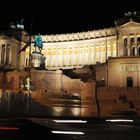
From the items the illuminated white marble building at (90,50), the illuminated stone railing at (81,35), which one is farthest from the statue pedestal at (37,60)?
the illuminated stone railing at (81,35)

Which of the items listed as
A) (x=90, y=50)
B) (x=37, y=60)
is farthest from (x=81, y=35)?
(x=37, y=60)

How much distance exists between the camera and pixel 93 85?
51438 millimetres

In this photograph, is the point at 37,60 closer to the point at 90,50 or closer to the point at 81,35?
the point at 90,50

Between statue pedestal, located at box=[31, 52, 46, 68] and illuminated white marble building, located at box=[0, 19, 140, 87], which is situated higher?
illuminated white marble building, located at box=[0, 19, 140, 87]

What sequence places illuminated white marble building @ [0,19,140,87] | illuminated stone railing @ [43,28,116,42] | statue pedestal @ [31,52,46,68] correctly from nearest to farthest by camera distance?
illuminated white marble building @ [0,19,140,87], statue pedestal @ [31,52,46,68], illuminated stone railing @ [43,28,116,42]

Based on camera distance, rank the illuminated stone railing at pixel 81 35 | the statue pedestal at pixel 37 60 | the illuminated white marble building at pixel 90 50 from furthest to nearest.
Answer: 1. the illuminated stone railing at pixel 81 35
2. the statue pedestal at pixel 37 60
3. the illuminated white marble building at pixel 90 50

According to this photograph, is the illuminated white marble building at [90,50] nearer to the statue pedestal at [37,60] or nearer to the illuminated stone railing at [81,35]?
the illuminated stone railing at [81,35]

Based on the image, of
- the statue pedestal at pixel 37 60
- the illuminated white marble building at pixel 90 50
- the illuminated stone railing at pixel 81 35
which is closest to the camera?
the illuminated white marble building at pixel 90 50

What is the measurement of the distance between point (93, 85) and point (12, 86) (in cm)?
2257

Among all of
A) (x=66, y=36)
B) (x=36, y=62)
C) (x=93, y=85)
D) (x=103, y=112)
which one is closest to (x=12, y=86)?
(x=36, y=62)

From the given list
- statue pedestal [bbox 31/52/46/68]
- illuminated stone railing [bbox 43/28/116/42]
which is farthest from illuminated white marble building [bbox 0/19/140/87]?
statue pedestal [bbox 31/52/46/68]

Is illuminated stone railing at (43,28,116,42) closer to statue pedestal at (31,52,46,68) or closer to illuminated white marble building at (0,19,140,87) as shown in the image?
illuminated white marble building at (0,19,140,87)

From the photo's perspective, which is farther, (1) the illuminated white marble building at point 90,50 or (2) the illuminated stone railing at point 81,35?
(2) the illuminated stone railing at point 81,35

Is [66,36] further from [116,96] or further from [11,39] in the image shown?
[116,96]
